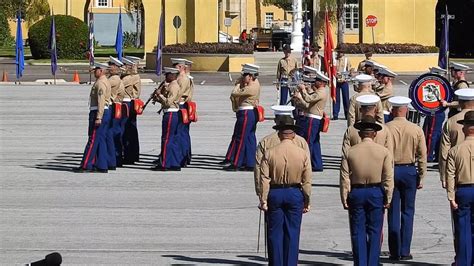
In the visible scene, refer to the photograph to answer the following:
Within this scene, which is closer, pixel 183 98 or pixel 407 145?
pixel 407 145

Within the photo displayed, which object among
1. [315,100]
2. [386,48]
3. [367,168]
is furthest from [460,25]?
[367,168]

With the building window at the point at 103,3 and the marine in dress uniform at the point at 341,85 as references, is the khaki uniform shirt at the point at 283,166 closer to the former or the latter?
the marine in dress uniform at the point at 341,85

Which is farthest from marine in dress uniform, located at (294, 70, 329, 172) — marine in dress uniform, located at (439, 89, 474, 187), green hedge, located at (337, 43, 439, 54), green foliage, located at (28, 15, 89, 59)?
green foliage, located at (28, 15, 89, 59)

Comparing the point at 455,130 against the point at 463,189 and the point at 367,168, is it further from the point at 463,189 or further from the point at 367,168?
the point at 367,168

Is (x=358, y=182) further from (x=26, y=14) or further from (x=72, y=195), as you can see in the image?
(x=26, y=14)

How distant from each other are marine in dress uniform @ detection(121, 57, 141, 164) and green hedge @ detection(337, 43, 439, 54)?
31261mm

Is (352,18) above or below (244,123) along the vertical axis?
above

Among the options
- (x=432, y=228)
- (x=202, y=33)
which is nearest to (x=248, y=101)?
(x=432, y=228)

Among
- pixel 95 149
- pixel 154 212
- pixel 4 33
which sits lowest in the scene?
pixel 154 212

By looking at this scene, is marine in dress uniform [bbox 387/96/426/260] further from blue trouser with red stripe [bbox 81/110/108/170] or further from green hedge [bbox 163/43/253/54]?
green hedge [bbox 163/43/253/54]

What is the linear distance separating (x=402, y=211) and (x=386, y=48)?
41.8 m

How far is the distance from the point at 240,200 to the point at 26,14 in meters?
64.4

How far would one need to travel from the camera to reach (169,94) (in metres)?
21.9

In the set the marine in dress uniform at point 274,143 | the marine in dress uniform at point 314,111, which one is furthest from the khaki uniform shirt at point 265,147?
the marine in dress uniform at point 314,111
